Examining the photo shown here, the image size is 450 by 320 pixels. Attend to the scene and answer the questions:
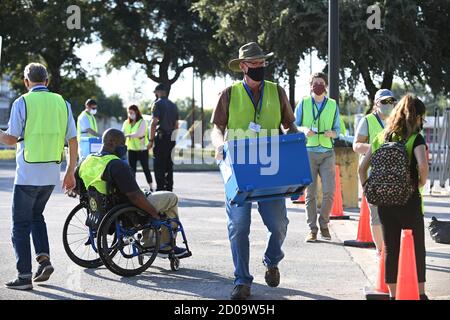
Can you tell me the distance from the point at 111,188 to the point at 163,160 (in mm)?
6661

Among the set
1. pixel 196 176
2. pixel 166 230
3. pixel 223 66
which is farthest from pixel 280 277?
pixel 223 66

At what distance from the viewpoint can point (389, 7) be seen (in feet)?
96.0

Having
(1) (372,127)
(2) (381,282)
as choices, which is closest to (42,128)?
(2) (381,282)

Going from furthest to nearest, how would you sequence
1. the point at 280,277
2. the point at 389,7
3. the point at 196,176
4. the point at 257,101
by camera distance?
the point at 389,7, the point at 196,176, the point at 280,277, the point at 257,101

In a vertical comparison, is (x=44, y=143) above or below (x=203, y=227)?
above

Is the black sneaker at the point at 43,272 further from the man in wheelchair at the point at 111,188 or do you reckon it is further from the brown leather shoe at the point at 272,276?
the brown leather shoe at the point at 272,276

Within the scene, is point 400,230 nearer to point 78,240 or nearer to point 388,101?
point 388,101

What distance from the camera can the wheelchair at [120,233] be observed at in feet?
24.3

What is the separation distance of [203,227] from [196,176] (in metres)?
11.6

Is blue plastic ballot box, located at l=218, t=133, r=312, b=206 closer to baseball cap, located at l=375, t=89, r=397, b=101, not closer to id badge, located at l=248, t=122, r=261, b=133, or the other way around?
id badge, located at l=248, t=122, r=261, b=133

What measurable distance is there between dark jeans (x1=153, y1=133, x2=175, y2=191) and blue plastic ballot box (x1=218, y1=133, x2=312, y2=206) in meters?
7.80

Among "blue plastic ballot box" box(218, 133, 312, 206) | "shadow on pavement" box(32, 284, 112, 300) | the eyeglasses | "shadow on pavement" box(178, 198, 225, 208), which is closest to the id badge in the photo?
"blue plastic ballot box" box(218, 133, 312, 206)

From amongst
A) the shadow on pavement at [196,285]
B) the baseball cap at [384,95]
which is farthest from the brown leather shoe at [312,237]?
the shadow on pavement at [196,285]

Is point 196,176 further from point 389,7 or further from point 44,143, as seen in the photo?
point 44,143
